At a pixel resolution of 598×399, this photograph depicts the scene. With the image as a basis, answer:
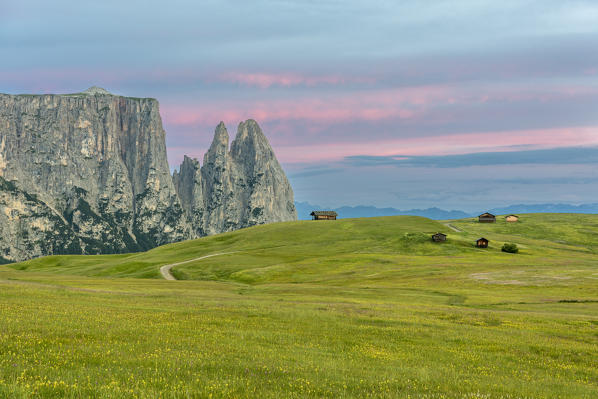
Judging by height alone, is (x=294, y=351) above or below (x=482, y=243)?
above

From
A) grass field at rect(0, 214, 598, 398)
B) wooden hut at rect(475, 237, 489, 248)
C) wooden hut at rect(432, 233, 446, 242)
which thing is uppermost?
grass field at rect(0, 214, 598, 398)

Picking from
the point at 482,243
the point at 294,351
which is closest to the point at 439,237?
the point at 482,243

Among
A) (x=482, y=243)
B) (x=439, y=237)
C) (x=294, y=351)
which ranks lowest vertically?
(x=482, y=243)

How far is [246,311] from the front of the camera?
123 ft

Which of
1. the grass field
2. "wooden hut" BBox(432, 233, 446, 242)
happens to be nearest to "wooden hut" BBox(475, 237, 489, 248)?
"wooden hut" BBox(432, 233, 446, 242)

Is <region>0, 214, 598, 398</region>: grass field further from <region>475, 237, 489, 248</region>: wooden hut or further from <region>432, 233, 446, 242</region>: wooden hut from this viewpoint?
<region>432, 233, 446, 242</region>: wooden hut

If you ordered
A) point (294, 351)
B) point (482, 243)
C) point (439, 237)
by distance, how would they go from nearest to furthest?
1. point (294, 351)
2. point (482, 243)
3. point (439, 237)

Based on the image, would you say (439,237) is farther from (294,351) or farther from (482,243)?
(294,351)

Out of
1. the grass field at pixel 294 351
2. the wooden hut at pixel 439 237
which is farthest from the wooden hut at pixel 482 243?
the grass field at pixel 294 351

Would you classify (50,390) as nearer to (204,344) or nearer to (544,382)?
(204,344)

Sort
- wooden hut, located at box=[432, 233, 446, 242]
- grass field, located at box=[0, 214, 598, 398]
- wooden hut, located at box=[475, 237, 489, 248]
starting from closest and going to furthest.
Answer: grass field, located at box=[0, 214, 598, 398]
wooden hut, located at box=[475, 237, 489, 248]
wooden hut, located at box=[432, 233, 446, 242]

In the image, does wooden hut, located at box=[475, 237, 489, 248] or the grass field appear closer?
the grass field

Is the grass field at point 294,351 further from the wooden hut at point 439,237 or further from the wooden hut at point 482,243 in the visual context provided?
the wooden hut at point 439,237

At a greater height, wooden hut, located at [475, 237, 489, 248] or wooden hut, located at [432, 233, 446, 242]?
wooden hut, located at [432, 233, 446, 242]
